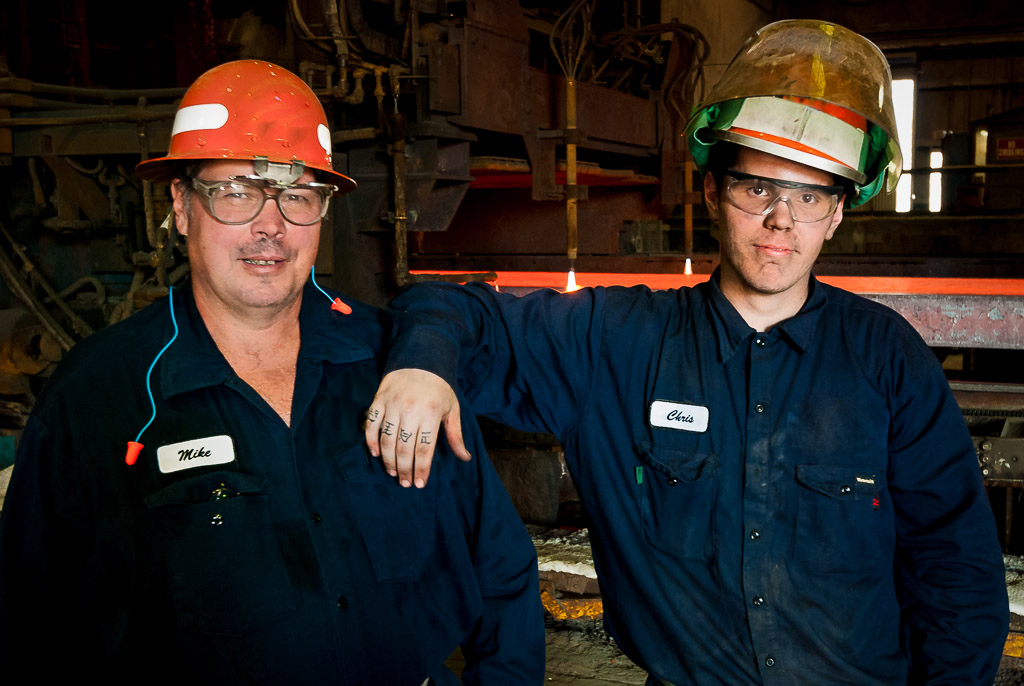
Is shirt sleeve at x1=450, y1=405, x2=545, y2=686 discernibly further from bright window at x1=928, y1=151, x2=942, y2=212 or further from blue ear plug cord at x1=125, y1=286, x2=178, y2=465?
bright window at x1=928, y1=151, x2=942, y2=212

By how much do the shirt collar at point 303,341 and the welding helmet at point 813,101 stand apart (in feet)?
3.05

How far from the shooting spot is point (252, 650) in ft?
5.14

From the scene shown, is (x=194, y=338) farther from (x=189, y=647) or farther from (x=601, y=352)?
(x=601, y=352)

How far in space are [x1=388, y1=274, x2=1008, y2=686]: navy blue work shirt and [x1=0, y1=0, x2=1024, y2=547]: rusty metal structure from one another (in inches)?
52.2

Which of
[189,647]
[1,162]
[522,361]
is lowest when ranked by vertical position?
[189,647]

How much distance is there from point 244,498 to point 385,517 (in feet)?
0.90

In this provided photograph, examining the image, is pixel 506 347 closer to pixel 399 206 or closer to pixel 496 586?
pixel 496 586

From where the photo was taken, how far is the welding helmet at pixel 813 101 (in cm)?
184

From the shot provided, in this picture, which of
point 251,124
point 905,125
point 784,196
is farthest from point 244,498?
point 905,125

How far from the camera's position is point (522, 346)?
83.1 inches

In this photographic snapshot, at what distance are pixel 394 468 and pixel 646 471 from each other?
0.60 m

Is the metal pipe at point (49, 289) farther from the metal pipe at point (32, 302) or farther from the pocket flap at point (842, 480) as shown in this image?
the pocket flap at point (842, 480)

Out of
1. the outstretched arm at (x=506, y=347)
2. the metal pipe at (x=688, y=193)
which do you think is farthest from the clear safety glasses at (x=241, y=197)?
the metal pipe at (x=688, y=193)

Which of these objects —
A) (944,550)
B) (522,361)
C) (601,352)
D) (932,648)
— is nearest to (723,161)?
(601,352)
